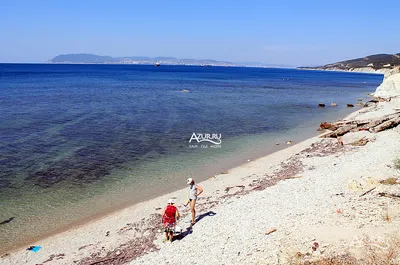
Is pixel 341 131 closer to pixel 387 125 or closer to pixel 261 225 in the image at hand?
pixel 387 125

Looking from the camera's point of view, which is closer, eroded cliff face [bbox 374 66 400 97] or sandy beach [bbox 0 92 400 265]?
sandy beach [bbox 0 92 400 265]

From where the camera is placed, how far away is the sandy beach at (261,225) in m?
10.3

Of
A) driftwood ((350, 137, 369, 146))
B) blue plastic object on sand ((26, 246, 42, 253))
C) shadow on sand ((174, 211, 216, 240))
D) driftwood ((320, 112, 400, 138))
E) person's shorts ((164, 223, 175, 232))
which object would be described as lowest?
blue plastic object on sand ((26, 246, 42, 253))

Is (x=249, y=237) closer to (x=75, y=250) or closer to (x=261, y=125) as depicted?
(x=75, y=250)

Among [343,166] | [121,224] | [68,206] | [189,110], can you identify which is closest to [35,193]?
[68,206]

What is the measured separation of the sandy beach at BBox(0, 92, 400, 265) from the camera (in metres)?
10.3

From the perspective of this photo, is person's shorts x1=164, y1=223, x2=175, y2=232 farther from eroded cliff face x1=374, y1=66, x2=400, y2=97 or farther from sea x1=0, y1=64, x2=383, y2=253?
eroded cliff face x1=374, y1=66, x2=400, y2=97

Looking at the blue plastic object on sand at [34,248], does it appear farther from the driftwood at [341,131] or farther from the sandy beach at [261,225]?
the driftwood at [341,131]

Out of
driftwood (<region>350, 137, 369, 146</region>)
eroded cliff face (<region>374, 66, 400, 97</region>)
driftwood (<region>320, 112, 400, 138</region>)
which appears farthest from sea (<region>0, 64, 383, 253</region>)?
eroded cliff face (<region>374, 66, 400, 97</region>)

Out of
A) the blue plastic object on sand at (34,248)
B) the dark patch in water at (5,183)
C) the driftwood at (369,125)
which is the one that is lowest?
the blue plastic object on sand at (34,248)

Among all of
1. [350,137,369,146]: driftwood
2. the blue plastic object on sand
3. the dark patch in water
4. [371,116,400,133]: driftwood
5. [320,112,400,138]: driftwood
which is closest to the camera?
the blue plastic object on sand

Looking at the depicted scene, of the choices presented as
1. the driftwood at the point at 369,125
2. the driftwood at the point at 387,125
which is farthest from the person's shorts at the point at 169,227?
the driftwood at the point at 387,125

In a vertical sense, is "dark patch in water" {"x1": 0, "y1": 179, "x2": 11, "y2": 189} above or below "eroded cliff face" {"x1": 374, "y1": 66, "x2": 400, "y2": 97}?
below

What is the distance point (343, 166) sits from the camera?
1919 centimetres
